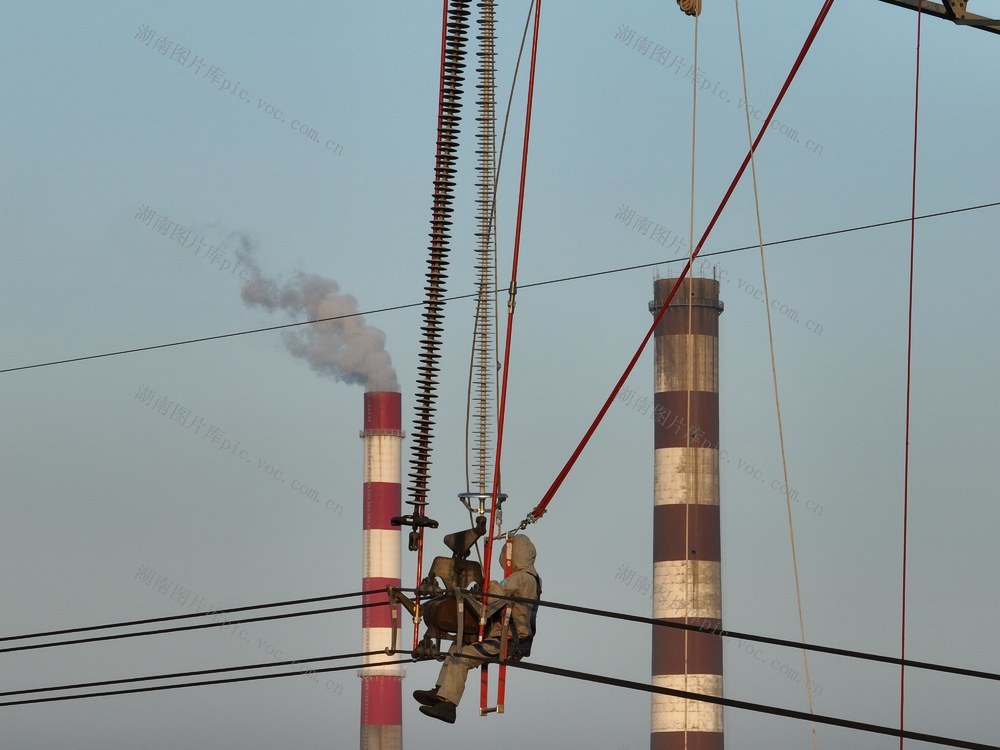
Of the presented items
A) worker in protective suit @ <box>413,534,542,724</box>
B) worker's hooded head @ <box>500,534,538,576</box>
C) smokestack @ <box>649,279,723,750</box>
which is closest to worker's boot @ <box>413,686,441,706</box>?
worker in protective suit @ <box>413,534,542,724</box>

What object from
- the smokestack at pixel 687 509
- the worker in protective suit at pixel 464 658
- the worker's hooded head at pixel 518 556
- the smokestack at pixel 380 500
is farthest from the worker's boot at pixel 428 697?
the smokestack at pixel 380 500

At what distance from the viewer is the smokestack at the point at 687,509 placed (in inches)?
1227

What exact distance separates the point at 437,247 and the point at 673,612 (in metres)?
23.9

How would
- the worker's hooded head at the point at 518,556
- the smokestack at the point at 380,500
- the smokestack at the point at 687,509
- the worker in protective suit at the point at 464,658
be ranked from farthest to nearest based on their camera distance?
the smokestack at the point at 380,500 < the smokestack at the point at 687,509 < the worker's hooded head at the point at 518,556 < the worker in protective suit at the point at 464,658

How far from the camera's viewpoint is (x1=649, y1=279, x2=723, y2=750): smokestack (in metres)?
31.2

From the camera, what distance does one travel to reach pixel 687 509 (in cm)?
3148

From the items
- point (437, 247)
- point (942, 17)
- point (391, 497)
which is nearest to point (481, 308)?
point (437, 247)

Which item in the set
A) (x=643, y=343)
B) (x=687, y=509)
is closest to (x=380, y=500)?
(x=687, y=509)

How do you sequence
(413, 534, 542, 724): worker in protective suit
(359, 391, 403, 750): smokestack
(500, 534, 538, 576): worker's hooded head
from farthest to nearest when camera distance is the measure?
(359, 391, 403, 750): smokestack
(500, 534, 538, 576): worker's hooded head
(413, 534, 542, 724): worker in protective suit

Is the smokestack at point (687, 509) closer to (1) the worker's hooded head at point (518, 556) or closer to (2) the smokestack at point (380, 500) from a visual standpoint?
(2) the smokestack at point (380, 500)

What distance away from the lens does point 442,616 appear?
7.09m

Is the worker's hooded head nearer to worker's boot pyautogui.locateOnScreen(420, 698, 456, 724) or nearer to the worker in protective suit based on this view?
the worker in protective suit

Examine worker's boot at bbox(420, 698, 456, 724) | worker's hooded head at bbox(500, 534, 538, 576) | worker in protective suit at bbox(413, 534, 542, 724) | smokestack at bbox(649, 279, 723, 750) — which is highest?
smokestack at bbox(649, 279, 723, 750)

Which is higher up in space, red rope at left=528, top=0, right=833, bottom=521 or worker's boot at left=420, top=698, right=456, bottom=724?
red rope at left=528, top=0, right=833, bottom=521
